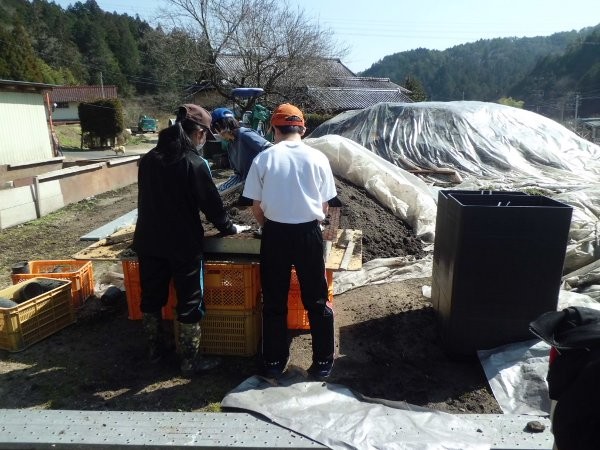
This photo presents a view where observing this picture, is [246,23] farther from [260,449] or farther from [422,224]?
[260,449]

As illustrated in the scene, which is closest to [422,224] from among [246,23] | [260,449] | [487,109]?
[260,449]

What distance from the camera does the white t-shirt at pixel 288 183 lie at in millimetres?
2768

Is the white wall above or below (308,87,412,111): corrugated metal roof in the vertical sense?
below

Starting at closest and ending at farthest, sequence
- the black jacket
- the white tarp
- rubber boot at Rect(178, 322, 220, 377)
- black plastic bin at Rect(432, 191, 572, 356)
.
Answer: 1. the black jacket
2. black plastic bin at Rect(432, 191, 572, 356)
3. rubber boot at Rect(178, 322, 220, 377)
4. the white tarp

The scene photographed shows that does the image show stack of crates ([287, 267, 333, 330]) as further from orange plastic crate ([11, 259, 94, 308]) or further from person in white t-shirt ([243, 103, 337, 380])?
orange plastic crate ([11, 259, 94, 308])

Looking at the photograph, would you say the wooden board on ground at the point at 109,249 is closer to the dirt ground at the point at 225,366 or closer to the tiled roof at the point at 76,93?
the dirt ground at the point at 225,366

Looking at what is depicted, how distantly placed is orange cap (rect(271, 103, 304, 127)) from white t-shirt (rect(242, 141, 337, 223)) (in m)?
0.17

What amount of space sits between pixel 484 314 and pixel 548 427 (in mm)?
824

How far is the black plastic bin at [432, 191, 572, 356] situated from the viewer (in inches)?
117

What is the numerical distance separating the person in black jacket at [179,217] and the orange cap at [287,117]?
521 millimetres

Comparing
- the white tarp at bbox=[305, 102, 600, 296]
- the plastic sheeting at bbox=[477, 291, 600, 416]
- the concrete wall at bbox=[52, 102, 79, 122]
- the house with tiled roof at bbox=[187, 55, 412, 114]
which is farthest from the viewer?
the concrete wall at bbox=[52, 102, 79, 122]

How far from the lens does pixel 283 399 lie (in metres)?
2.75

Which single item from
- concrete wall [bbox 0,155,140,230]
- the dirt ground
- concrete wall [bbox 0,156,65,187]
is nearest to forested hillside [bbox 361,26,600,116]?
concrete wall [bbox 0,156,65,187]

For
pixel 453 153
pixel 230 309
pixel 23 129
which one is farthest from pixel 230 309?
pixel 23 129
